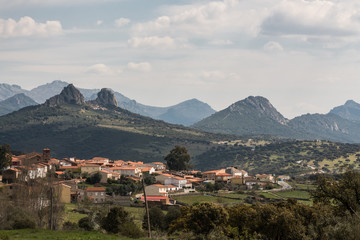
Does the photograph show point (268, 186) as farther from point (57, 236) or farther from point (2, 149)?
point (57, 236)

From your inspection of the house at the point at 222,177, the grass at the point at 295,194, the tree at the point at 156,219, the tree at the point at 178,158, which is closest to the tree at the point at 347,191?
the tree at the point at 156,219

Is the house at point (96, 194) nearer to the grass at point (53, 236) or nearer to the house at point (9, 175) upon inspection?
the house at point (9, 175)

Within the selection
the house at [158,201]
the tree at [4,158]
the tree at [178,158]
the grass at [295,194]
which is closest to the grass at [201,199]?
the house at [158,201]

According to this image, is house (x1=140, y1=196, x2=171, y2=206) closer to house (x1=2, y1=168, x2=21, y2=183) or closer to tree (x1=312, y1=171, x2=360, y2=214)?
house (x1=2, y1=168, x2=21, y2=183)

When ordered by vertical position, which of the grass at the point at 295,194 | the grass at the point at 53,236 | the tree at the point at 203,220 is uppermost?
the grass at the point at 53,236

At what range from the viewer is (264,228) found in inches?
2041

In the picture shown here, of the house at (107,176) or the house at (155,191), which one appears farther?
the house at (107,176)

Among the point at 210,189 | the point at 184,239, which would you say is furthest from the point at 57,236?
the point at 210,189

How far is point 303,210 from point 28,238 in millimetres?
34600

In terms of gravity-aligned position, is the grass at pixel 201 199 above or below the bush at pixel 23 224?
below

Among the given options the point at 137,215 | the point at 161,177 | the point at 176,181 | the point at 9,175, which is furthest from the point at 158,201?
the point at 161,177

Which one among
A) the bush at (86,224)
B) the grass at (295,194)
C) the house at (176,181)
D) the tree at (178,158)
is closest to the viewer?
the bush at (86,224)

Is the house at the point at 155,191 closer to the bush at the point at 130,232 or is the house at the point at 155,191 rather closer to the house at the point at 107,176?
the house at the point at 107,176

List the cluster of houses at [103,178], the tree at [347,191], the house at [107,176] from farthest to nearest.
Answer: the house at [107,176] → the cluster of houses at [103,178] → the tree at [347,191]
